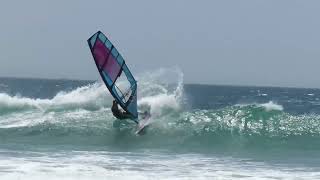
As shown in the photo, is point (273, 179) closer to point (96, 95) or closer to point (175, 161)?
point (175, 161)

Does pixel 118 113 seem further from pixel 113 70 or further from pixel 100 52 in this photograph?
pixel 100 52

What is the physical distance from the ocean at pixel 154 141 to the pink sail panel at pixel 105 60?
184 centimetres

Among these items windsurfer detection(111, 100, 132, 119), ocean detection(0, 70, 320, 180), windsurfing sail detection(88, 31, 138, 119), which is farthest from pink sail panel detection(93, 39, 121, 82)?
ocean detection(0, 70, 320, 180)

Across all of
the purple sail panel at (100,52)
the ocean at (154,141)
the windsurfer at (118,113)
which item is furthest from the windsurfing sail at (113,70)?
the ocean at (154,141)

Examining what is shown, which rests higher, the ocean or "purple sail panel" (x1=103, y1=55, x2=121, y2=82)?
"purple sail panel" (x1=103, y1=55, x2=121, y2=82)

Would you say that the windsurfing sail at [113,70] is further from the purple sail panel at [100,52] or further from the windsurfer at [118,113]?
the windsurfer at [118,113]

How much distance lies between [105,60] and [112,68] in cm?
40

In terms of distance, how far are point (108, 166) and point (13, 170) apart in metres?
1.88

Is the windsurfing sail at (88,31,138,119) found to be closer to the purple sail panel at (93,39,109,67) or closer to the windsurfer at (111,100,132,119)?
the purple sail panel at (93,39,109,67)

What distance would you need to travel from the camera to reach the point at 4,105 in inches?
979

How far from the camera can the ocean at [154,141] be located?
11117mm

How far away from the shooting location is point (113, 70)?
56.5 ft

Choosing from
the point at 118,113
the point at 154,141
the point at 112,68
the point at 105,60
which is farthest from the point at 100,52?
the point at 154,141

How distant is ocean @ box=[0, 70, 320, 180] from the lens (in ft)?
36.5
